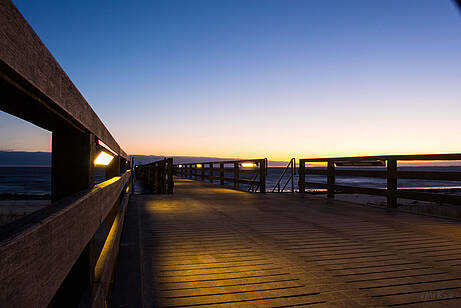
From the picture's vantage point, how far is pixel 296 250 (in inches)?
134

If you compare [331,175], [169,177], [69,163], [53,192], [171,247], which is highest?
[69,163]

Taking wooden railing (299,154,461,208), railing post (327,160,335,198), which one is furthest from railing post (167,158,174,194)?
railing post (327,160,335,198)

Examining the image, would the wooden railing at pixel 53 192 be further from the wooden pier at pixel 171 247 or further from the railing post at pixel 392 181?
the railing post at pixel 392 181

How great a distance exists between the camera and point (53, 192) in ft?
4.78

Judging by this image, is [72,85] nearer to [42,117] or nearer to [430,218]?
[42,117]

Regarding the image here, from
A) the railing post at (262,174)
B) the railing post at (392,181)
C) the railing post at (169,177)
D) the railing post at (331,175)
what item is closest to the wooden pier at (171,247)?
the railing post at (392,181)

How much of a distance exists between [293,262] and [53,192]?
88.8 inches

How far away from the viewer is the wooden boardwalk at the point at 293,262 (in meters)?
2.25

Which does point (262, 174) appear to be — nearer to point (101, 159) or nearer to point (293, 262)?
point (293, 262)

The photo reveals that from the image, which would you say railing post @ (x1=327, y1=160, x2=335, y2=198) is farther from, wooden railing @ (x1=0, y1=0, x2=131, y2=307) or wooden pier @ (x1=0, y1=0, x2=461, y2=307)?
wooden railing @ (x1=0, y1=0, x2=131, y2=307)

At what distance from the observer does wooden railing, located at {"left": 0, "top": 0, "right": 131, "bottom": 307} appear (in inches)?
25.9

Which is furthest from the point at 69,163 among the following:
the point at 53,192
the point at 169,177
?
the point at 169,177

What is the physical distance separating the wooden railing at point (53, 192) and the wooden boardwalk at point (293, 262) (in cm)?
100

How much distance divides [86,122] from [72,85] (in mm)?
278
